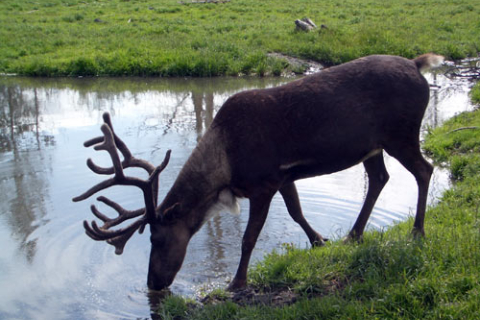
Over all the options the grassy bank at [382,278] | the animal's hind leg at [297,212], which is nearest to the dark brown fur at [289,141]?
the grassy bank at [382,278]

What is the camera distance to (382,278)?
4707mm

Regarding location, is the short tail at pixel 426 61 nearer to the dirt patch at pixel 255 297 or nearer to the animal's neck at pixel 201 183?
the animal's neck at pixel 201 183

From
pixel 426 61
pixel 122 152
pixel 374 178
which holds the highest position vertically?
pixel 426 61

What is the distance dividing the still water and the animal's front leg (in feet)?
1.16

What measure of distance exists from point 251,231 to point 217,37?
14.3m

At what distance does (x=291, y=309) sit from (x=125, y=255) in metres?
2.42

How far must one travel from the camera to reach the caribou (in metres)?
5.32

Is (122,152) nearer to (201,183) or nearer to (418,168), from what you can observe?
(201,183)

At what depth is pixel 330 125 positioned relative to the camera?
536 cm

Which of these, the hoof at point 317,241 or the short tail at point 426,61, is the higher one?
the short tail at point 426,61

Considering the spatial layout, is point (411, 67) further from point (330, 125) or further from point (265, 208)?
point (265, 208)

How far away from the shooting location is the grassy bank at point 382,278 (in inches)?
169

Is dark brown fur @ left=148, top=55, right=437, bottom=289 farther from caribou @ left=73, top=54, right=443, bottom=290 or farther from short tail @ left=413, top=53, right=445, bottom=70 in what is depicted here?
short tail @ left=413, top=53, right=445, bottom=70

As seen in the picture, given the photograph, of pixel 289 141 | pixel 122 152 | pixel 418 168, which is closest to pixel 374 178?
pixel 418 168
